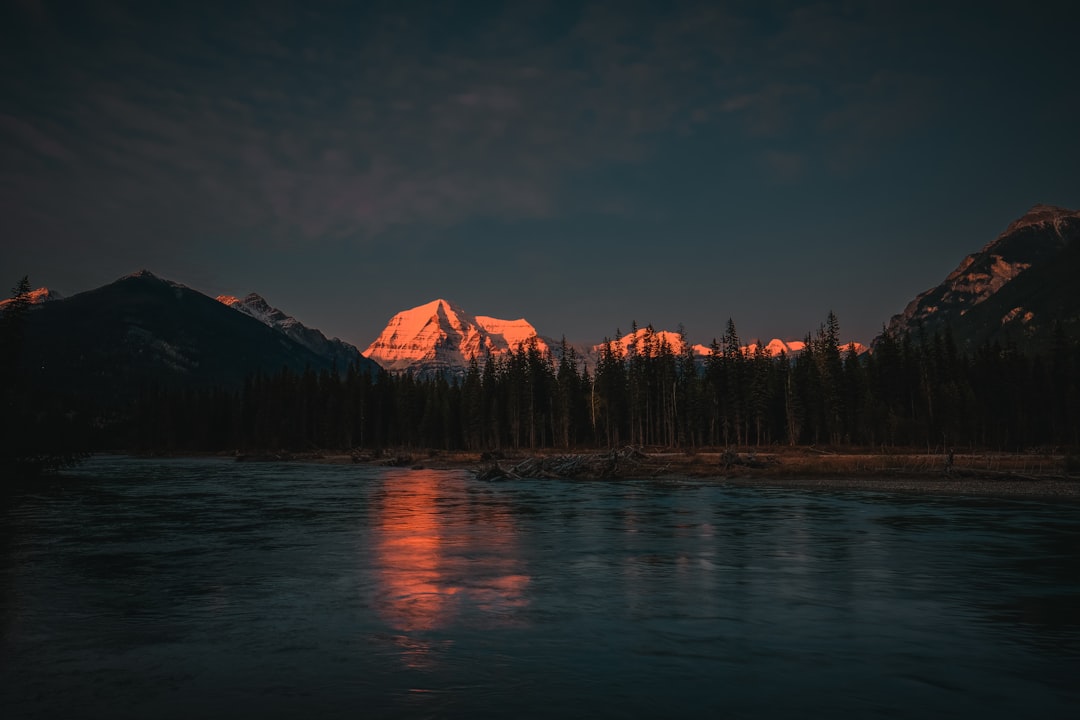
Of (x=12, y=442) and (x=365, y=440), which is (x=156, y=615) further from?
(x=365, y=440)

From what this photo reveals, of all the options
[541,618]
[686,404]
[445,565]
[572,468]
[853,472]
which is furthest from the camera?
[686,404]

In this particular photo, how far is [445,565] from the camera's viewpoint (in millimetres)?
21062

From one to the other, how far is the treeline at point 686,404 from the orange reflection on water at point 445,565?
67.8 m

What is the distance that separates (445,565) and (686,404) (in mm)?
107322

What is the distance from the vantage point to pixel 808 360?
123125mm

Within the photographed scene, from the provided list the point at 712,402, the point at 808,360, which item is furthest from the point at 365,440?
the point at 808,360

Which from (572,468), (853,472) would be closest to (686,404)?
(572,468)

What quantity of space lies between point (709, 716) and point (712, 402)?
114 m

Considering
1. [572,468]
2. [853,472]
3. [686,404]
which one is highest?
[686,404]

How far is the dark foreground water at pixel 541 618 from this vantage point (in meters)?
9.87

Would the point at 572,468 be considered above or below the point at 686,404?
below

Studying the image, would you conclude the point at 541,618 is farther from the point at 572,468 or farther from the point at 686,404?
the point at 686,404

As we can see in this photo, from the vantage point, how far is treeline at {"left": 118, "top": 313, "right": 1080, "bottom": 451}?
340ft

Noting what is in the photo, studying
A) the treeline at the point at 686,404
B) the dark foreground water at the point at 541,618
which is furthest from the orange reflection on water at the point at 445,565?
the treeline at the point at 686,404
